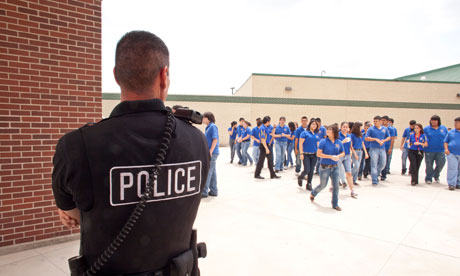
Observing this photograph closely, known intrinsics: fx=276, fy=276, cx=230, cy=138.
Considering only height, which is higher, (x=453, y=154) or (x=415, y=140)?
(x=415, y=140)

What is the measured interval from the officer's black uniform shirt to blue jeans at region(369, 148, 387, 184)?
849 cm

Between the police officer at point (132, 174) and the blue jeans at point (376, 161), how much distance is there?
839 centimetres

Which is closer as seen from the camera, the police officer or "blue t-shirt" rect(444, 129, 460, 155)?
the police officer

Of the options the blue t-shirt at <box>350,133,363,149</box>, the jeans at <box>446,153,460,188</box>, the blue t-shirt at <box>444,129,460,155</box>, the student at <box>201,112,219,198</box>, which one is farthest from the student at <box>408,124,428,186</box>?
the student at <box>201,112,219,198</box>

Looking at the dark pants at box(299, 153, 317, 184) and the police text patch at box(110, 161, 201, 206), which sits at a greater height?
the police text patch at box(110, 161, 201, 206)

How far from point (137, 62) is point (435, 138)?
10.0 meters

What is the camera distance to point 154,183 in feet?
4.27

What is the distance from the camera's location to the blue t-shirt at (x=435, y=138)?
861 cm

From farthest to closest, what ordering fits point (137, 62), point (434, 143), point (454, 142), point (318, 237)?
point (434, 143)
point (454, 142)
point (318, 237)
point (137, 62)

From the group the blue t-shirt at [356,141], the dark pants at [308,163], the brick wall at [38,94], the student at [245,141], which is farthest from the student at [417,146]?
the brick wall at [38,94]

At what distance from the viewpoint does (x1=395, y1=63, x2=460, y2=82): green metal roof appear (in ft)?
100

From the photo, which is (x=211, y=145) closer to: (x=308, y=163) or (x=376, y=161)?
(x=308, y=163)

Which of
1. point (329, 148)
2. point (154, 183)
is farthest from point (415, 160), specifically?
point (154, 183)

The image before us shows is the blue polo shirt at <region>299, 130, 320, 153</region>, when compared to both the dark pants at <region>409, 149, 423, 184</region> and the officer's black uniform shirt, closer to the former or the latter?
the dark pants at <region>409, 149, 423, 184</region>
